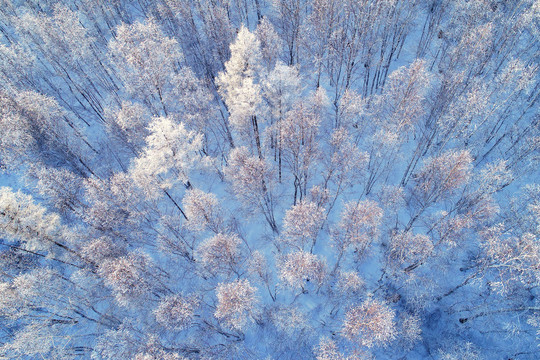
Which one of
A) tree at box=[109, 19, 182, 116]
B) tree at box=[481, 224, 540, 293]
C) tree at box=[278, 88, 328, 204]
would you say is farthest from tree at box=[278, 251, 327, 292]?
tree at box=[109, 19, 182, 116]

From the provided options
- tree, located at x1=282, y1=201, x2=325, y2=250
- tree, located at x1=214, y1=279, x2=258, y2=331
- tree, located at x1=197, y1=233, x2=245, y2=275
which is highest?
tree, located at x1=282, y1=201, x2=325, y2=250

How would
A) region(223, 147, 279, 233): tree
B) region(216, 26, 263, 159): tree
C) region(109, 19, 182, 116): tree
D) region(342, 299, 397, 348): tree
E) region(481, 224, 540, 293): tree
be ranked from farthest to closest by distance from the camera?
region(109, 19, 182, 116): tree → region(223, 147, 279, 233): tree → region(216, 26, 263, 159): tree → region(342, 299, 397, 348): tree → region(481, 224, 540, 293): tree

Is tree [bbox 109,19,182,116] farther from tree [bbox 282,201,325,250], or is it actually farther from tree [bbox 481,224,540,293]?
tree [bbox 481,224,540,293]

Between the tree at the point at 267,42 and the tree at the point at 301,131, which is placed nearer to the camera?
the tree at the point at 301,131

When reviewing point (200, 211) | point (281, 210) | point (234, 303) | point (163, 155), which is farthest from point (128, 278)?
point (281, 210)

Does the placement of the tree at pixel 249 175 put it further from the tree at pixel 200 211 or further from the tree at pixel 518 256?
the tree at pixel 518 256

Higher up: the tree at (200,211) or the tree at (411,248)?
the tree at (200,211)

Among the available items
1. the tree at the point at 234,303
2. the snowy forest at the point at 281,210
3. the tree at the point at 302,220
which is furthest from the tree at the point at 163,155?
the tree at the point at 234,303

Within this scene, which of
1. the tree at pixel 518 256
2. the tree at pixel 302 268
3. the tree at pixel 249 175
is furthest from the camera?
the tree at pixel 249 175

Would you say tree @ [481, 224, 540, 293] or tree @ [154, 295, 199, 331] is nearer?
tree @ [481, 224, 540, 293]

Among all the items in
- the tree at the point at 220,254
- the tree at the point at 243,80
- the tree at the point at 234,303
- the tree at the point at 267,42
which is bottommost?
the tree at the point at 234,303
